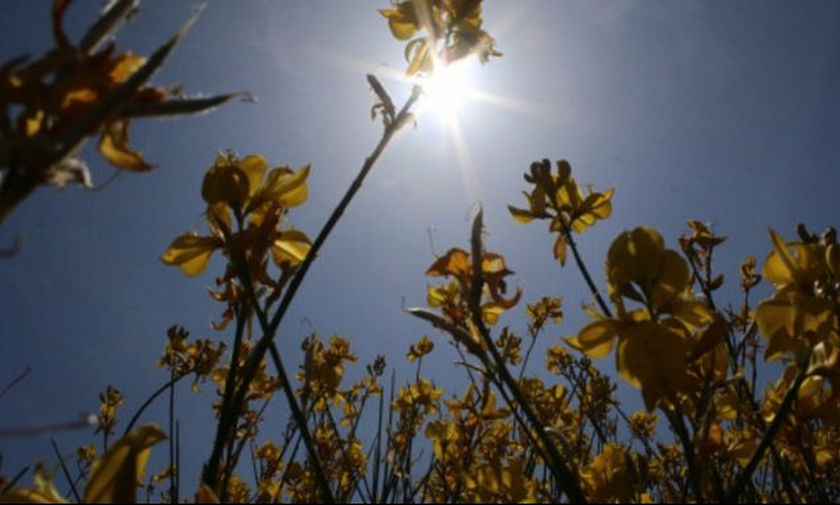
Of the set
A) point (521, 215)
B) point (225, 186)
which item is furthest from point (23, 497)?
point (521, 215)

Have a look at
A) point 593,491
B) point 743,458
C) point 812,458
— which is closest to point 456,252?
point 593,491

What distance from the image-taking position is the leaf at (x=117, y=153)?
633 millimetres

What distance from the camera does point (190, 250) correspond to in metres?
1.45

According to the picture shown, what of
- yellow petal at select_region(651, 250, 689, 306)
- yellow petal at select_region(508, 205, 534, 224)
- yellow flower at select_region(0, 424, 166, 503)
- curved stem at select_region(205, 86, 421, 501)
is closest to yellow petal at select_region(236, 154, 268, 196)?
curved stem at select_region(205, 86, 421, 501)

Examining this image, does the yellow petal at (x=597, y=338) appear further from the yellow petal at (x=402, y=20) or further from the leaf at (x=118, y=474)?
the yellow petal at (x=402, y=20)

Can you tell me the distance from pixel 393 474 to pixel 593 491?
0.83 m

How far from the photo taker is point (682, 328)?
4.05 feet

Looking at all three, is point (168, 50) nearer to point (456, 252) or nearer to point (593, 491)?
point (456, 252)

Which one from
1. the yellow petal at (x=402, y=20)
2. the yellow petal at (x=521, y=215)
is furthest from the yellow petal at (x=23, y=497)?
the yellow petal at (x=521, y=215)

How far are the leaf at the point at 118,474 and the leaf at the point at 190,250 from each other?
0.68m

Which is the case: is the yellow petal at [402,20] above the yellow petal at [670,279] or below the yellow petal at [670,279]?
above

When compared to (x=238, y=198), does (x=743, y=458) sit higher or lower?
lower

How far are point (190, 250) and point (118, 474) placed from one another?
0.72m

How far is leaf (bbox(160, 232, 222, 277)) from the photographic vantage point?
1429 millimetres
